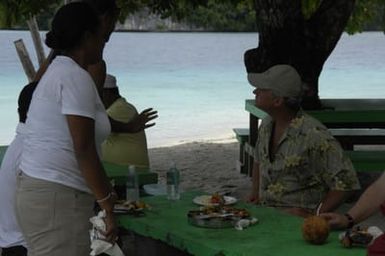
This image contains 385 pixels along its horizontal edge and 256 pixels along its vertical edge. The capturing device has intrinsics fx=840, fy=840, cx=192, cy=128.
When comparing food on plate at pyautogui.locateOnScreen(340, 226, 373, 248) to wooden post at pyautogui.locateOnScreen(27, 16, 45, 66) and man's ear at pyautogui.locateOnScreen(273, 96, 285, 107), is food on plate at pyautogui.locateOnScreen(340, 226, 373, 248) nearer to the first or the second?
man's ear at pyautogui.locateOnScreen(273, 96, 285, 107)

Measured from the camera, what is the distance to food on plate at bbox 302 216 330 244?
10.4ft

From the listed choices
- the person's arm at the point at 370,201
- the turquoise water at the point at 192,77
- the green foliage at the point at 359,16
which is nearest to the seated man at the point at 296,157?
the person's arm at the point at 370,201

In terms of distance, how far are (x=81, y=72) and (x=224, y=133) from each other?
1409cm

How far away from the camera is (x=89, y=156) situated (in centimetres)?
319

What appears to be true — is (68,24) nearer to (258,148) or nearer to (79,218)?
(79,218)

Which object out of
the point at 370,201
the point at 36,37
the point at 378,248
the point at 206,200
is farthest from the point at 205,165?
the point at 378,248

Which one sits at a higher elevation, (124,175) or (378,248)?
(378,248)

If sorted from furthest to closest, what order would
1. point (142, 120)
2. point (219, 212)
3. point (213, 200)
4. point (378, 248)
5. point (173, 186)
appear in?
point (142, 120), point (173, 186), point (213, 200), point (219, 212), point (378, 248)

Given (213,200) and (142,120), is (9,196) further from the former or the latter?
(213,200)

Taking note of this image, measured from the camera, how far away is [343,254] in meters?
3.07

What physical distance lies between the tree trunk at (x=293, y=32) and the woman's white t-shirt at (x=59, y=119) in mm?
4153

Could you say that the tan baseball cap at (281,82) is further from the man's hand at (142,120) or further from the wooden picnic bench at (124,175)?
the wooden picnic bench at (124,175)

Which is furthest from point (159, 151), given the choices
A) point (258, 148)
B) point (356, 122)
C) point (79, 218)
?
point (79, 218)

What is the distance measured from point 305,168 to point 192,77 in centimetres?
3255
